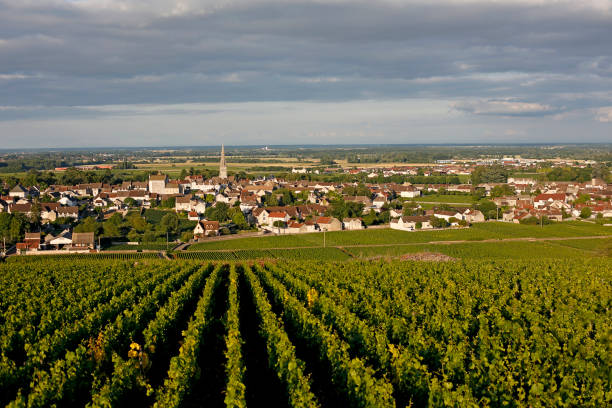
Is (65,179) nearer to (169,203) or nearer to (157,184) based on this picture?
(157,184)

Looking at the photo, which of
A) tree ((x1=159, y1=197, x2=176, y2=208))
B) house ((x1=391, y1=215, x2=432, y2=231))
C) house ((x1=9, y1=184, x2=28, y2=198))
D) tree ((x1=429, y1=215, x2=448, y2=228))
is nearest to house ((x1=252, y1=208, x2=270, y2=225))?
house ((x1=391, y1=215, x2=432, y2=231))

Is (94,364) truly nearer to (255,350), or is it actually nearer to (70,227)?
(255,350)

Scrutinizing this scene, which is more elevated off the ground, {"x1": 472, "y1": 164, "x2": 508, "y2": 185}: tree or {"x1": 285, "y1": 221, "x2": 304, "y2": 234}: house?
{"x1": 472, "y1": 164, "x2": 508, "y2": 185}: tree

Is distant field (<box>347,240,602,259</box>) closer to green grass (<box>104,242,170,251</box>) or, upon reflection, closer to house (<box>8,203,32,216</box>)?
green grass (<box>104,242,170,251</box>)

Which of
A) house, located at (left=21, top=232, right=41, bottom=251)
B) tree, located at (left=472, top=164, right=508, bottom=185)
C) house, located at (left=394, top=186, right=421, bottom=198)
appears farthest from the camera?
tree, located at (left=472, top=164, right=508, bottom=185)

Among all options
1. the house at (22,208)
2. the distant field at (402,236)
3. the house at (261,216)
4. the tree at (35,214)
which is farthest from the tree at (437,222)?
the house at (22,208)

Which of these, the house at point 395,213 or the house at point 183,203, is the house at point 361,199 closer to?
the house at point 395,213

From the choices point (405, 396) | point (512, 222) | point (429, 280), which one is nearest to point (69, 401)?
point (405, 396)
